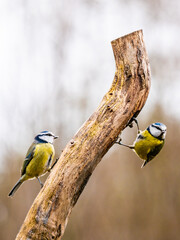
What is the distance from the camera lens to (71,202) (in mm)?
2135

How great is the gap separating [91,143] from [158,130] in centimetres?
96

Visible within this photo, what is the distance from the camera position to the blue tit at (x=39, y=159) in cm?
294

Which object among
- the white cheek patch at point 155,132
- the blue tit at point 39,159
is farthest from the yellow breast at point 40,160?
the white cheek patch at point 155,132

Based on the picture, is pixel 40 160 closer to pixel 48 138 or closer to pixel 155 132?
pixel 48 138

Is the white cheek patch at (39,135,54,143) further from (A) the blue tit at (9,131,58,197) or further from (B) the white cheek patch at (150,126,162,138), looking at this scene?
(B) the white cheek patch at (150,126,162,138)

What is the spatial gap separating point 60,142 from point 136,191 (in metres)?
2.78

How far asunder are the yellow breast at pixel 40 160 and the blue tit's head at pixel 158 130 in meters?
0.92

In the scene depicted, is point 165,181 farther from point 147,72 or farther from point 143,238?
point 147,72

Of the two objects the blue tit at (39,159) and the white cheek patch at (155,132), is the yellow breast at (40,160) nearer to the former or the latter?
the blue tit at (39,159)

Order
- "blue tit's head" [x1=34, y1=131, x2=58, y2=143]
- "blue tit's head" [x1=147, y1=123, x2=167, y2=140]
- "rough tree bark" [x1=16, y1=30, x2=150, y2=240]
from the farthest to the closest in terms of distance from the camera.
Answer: "blue tit's head" [x1=34, y1=131, x2=58, y2=143] → "blue tit's head" [x1=147, y1=123, x2=167, y2=140] → "rough tree bark" [x1=16, y1=30, x2=150, y2=240]

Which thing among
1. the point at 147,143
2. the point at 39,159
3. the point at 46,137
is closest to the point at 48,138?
the point at 46,137

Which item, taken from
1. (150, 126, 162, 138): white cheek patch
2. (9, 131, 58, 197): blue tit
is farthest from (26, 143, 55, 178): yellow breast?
(150, 126, 162, 138): white cheek patch

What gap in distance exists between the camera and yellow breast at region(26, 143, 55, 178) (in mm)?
2934

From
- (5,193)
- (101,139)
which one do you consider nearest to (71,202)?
(101,139)
